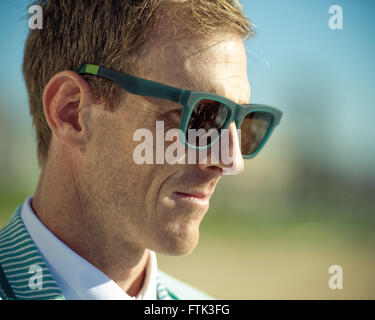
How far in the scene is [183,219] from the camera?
1664 mm

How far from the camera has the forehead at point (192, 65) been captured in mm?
1581

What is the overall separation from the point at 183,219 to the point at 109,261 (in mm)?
372

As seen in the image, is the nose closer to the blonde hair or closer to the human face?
the human face

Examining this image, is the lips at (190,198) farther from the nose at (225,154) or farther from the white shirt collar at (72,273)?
the white shirt collar at (72,273)

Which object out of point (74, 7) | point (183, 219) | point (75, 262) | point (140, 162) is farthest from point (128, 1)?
point (75, 262)

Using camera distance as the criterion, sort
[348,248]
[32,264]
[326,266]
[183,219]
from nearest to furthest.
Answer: [32,264] → [183,219] → [326,266] → [348,248]

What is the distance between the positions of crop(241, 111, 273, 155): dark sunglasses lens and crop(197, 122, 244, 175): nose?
220 mm

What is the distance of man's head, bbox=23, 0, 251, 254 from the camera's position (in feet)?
5.29

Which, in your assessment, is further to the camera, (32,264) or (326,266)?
(326,266)

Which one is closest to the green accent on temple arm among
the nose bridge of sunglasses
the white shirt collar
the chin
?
the nose bridge of sunglasses

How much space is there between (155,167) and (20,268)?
67 cm

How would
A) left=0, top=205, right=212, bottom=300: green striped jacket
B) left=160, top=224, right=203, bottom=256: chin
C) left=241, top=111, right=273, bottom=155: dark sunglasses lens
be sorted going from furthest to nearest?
1. left=241, top=111, right=273, bottom=155: dark sunglasses lens
2. left=160, top=224, right=203, bottom=256: chin
3. left=0, top=205, right=212, bottom=300: green striped jacket

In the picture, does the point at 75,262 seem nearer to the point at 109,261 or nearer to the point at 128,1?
the point at 109,261

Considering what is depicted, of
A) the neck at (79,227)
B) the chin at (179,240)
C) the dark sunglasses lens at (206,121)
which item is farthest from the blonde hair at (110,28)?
the chin at (179,240)
